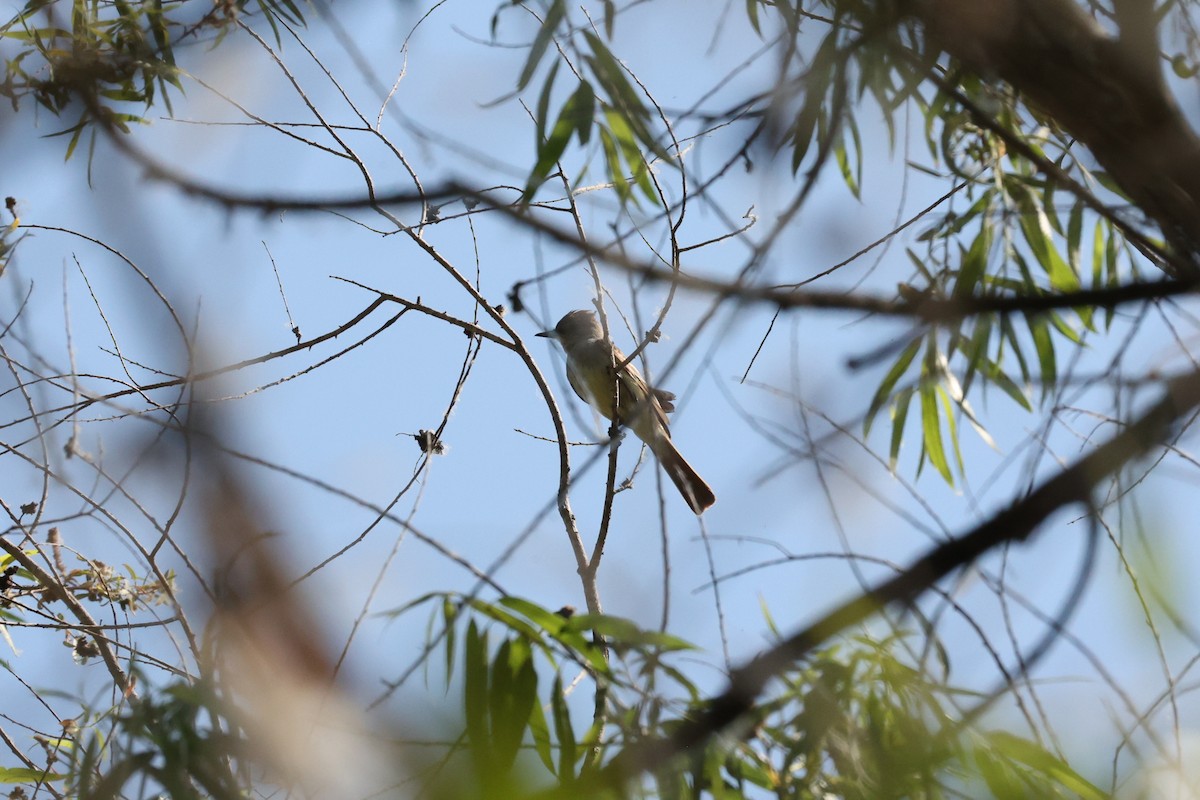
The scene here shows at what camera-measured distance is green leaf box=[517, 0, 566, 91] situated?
6.31 feet

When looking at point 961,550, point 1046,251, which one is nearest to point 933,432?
point 1046,251

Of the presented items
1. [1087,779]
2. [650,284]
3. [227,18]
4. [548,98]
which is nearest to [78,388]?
[227,18]

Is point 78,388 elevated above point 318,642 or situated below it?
above

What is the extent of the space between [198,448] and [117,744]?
129cm

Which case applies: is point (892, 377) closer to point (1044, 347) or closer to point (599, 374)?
point (1044, 347)

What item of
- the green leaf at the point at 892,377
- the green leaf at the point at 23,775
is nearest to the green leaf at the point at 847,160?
the green leaf at the point at 892,377

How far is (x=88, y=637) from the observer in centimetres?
279

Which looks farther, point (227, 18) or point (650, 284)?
point (227, 18)

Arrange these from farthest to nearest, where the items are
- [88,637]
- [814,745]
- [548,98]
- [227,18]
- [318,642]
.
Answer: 1. [88,637]
2. [227,18]
3. [548,98]
4. [814,745]
5. [318,642]

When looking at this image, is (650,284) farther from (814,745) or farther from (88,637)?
(88,637)

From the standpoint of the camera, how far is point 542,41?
199 centimetres

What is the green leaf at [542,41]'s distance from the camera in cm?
192

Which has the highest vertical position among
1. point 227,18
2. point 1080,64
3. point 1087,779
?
point 227,18

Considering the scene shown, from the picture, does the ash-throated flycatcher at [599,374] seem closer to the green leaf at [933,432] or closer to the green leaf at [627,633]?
the green leaf at [933,432]
